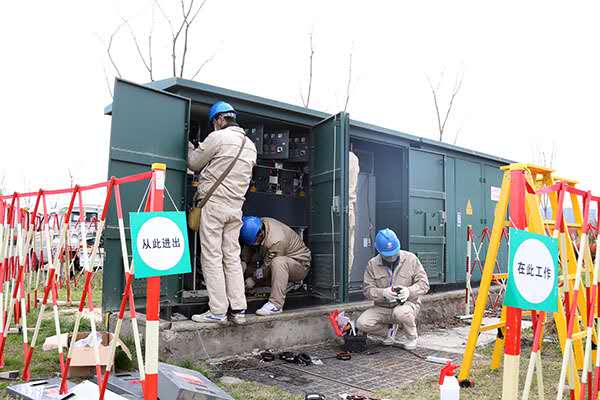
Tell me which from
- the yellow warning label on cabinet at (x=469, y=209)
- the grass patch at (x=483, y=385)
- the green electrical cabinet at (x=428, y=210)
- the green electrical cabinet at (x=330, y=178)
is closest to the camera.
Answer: the grass patch at (x=483, y=385)

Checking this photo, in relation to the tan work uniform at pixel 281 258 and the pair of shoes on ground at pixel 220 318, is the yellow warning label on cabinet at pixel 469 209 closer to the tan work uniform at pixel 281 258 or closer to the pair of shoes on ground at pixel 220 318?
the tan work uniform at pixel 281 258

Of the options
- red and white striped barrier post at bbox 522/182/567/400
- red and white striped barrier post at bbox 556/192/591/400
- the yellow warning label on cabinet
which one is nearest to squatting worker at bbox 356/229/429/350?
red and white striped barrier post at bbox 556/192/591/400

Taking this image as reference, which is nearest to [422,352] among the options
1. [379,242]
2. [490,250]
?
[379,242]

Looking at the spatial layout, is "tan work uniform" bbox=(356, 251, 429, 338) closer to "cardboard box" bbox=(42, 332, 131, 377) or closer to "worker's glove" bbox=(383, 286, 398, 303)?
"worker's glove" bbox=(383, 286, 398, 303)

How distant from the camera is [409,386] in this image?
4.25m

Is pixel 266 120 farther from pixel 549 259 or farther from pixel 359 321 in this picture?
pixel 549 259

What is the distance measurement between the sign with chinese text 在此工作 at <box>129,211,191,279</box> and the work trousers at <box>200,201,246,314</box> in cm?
213

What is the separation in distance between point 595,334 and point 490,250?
1047mm

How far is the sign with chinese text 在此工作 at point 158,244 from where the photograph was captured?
2.68 meters

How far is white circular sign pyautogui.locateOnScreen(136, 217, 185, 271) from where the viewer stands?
2713mm

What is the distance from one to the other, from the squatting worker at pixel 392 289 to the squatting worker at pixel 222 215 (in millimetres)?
1744

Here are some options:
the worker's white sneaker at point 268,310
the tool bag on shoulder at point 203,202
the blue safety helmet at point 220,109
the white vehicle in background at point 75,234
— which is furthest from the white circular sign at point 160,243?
the white vehicle in background at point 75,234

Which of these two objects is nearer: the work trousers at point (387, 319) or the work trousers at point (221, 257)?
the work trousers at point (221, 257)

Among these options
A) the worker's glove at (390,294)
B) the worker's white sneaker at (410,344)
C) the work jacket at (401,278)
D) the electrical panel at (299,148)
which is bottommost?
the worker's white sneaker at (410,344)
